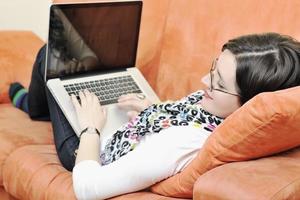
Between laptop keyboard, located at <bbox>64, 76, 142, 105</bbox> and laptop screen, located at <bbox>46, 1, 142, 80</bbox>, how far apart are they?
5cm

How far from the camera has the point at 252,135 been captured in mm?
1156

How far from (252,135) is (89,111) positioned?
64 cm

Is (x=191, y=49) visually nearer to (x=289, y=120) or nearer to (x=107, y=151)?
(x=107, y=151)

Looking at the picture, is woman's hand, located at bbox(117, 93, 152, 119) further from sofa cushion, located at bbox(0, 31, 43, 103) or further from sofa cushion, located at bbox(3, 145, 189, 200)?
sofa cushion, located at bbox(0, 31, 43, 103)

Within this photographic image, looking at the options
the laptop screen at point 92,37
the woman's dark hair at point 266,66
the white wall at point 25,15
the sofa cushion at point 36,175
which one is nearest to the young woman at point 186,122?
the woman's dark hair at point 266,66

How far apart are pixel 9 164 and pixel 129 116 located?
15.9 inches

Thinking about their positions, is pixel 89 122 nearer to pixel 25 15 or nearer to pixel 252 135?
pixel 252 135

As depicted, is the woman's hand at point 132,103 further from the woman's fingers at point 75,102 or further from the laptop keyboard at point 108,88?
the woman's fingers at point 75,102

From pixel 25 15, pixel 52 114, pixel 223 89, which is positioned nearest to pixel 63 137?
pixel 52 114

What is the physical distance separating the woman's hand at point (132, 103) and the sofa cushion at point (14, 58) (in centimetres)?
62

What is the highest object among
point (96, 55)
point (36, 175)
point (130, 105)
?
point (96, 55)

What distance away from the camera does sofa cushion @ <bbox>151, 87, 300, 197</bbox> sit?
1.12 meters

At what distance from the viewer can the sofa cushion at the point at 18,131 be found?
171cm

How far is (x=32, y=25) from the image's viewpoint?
2639 mm
